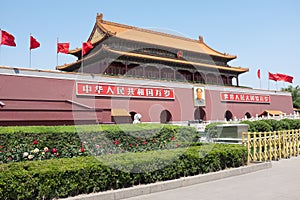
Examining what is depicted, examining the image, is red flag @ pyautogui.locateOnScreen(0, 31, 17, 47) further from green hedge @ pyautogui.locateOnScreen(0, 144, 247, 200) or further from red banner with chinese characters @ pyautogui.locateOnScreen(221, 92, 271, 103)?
red banner with chinese characters @ pyautogui.locateOnScreen(221, 92, 271, 103)

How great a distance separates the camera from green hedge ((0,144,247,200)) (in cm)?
359

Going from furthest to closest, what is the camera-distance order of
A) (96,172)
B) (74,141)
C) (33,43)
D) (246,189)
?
1. (33,43)
2. (74,141)
3. (246,189)
4. (96,172)

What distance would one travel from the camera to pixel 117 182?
4.34 metres

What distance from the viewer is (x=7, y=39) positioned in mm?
13086

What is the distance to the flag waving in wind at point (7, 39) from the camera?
511 inches

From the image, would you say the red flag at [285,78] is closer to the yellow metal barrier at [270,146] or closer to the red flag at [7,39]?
the yellow metal barrier at [270,146]

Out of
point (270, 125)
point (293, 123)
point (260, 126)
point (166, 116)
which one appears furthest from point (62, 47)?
point (293, 123)

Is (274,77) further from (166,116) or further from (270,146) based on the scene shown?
(270,146)

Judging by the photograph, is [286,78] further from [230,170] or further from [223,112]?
[230,170]

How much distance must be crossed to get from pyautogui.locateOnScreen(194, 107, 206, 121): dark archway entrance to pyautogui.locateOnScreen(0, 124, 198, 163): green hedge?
1263 centimetres

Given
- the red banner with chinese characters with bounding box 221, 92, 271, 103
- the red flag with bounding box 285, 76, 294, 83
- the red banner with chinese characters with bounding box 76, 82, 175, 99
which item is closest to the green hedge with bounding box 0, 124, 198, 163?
the red banner with chinese characters with bounding box 76, 82, 175, 99

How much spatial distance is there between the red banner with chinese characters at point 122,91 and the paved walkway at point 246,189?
11335 millimetres

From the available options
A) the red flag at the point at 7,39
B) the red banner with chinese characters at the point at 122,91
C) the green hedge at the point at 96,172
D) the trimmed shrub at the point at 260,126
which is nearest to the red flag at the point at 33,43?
the red flag at the point at 7,39

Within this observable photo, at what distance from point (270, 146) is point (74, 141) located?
5.06 meters
